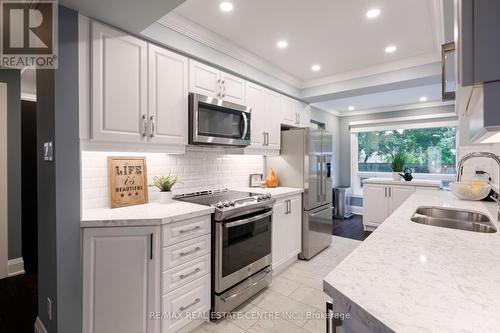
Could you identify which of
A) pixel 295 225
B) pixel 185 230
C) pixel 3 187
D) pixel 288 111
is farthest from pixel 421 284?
pixel 3 187

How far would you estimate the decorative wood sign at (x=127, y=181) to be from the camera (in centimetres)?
204

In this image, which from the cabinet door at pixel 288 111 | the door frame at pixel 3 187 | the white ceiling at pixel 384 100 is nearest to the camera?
the door frame at pixel 3 187

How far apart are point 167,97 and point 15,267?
113 inches

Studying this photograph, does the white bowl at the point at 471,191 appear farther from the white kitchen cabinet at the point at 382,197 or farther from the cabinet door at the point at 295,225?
the white kitchen cabinet at the point at 382,197

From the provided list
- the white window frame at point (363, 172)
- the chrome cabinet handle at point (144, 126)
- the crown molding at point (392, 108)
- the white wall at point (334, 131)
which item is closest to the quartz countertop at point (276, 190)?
the chrome cabinet handle at point (144, 126)

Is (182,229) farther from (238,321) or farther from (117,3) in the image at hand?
(117,3)

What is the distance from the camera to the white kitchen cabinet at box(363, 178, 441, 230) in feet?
15.2

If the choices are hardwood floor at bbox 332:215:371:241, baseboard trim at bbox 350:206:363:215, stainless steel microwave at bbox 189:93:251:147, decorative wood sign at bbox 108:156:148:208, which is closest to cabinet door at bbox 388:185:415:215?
hardwood floor at bbox 332:215:371:241

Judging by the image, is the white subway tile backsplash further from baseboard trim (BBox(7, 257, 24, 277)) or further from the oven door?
baseboard trim (BBox(7, 257, 24, 277))

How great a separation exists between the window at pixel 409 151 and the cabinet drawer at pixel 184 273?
533cm

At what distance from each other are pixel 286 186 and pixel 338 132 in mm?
3700

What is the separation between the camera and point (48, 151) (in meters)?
1.69

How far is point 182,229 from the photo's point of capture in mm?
1868

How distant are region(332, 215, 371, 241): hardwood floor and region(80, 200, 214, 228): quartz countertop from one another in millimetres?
3471
